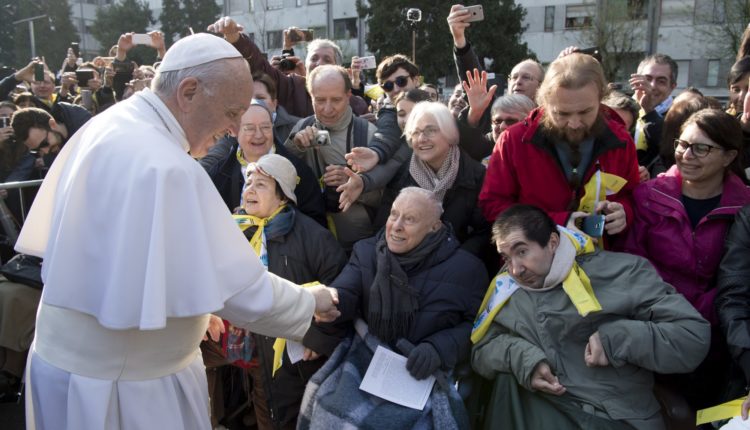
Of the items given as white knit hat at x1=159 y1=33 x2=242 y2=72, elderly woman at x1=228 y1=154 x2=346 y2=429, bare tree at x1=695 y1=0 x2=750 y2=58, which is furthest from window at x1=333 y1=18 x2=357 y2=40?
white knit hat at x1=159 y1=33 x2=242 y2=72

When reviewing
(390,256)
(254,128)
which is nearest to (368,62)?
(254,128)

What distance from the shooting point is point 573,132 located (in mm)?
3309

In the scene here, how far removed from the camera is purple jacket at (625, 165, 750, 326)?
3.23 m

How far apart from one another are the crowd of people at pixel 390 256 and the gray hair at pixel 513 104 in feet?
0.05

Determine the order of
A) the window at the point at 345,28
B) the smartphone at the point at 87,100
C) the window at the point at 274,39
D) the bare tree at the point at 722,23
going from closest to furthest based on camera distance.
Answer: the smartphone at the point at 87,100 → the bare tree at the point at 722,23 → the window at the point at 345,28 → the window at the point at 274,39

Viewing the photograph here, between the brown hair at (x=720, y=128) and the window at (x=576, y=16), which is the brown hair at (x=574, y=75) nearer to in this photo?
the brown hair at (x=720, y=128)

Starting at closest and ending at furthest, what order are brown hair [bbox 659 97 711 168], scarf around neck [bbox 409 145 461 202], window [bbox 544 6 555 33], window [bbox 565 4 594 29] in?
scarf around neck [bbox 409 145 461 202] < brown hair [bbox 659 97 711 168] < window [bbox 565 4 594 29] < window [bbox 544 6 555 33]

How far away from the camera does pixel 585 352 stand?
118 inches

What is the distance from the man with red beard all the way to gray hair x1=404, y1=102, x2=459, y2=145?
37 cm

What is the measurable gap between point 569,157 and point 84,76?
27.4 feet

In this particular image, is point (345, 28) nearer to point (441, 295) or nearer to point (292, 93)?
point (292, 93)

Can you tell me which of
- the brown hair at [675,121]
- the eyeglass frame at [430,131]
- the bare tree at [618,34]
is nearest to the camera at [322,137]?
the eyeglass frame at [430,131]

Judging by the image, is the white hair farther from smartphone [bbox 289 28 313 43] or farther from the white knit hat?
smartphone [bbox 289 28 313 43]

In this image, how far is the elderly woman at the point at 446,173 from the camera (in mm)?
3812
